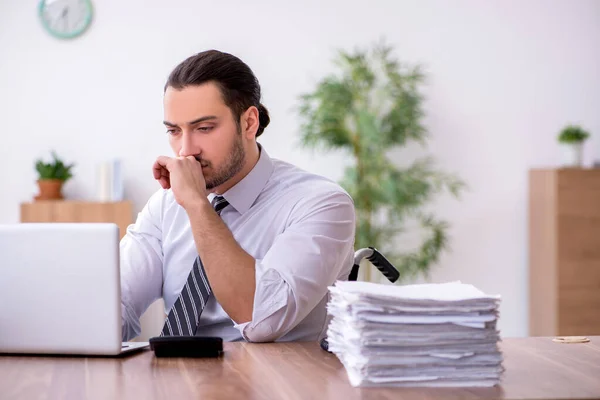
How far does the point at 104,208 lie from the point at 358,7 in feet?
6.58

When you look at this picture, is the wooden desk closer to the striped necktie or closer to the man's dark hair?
the striped necktie

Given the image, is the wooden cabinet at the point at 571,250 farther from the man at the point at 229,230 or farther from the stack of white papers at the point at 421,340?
the stack of white papers at the point at 421,340

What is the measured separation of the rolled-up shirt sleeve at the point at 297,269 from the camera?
2.01 metres

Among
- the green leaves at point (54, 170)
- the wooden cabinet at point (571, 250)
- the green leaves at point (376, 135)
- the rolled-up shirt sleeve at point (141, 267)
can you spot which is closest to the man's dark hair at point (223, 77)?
the rolled-up shirt sleeve at point (141, 267)

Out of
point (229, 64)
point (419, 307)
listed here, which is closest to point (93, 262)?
point (419, 307)

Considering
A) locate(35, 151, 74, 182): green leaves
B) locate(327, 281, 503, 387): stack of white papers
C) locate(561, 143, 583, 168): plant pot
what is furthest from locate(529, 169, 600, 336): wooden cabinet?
locate(327, 281, 503, 387): stack of white papers

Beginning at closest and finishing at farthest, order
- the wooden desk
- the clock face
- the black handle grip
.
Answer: the wooden desk
the black handle grip
the clock face

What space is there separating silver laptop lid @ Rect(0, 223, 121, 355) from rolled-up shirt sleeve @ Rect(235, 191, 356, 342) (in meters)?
0.42

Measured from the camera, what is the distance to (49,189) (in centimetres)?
507

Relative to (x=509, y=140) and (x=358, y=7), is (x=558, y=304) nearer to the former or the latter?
(x=509, y=140)

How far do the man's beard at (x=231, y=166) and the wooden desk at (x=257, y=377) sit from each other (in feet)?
2.06

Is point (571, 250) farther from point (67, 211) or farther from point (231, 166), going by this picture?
point (231, 166)

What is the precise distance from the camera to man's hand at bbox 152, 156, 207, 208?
2.22 metres

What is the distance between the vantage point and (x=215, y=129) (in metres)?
2.34
